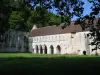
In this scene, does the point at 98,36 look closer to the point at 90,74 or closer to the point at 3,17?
the point at 90,74

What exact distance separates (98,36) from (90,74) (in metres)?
2.22

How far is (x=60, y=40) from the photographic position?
69.2m

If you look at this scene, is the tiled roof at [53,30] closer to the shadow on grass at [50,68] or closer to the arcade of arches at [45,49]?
the arcade of arches at [45,49]

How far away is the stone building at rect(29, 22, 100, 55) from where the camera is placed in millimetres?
62025

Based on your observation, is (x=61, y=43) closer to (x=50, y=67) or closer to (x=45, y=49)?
(x=45, y=49)

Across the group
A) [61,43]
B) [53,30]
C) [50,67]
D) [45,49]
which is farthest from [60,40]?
[50,67]

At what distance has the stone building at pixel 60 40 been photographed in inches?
2442

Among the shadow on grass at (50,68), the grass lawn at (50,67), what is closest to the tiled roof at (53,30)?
the grass lawn at (50,67)

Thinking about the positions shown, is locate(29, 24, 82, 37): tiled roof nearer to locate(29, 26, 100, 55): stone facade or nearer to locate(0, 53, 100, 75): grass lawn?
locate(29, 26, 100, 55): stone facade

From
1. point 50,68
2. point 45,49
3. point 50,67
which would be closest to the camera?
point 50,68

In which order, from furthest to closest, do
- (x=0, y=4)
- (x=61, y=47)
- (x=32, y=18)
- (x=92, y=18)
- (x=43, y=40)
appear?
(x=43, y=40) < (x=61, y=47) < (x=32, y=18) < (x=0, y=4) < (x=92, y=18)

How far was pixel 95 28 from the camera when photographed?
12.4 m

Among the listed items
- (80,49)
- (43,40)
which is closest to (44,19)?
(80,49)

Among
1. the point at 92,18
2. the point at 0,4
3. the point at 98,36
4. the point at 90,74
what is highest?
the point at 0,4
